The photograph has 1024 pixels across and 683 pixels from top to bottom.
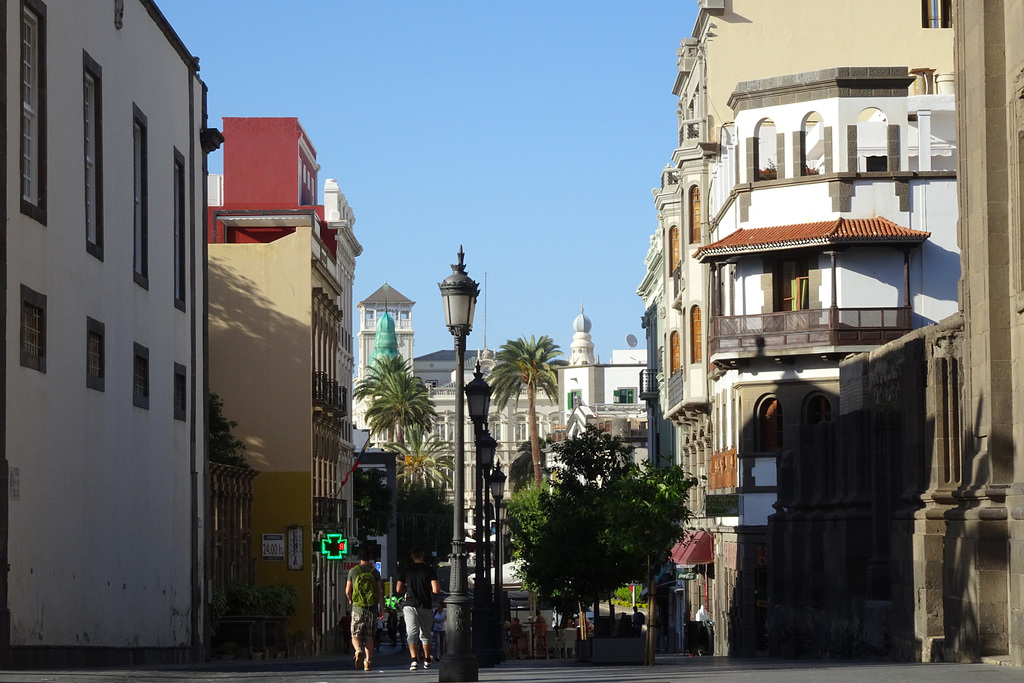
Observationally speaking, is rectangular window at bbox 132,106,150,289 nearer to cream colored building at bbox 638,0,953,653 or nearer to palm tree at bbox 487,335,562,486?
cream colored building at bbox 638,0,953,653

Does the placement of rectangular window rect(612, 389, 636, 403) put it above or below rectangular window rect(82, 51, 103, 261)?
above

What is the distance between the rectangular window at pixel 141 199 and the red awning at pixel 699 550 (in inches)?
1019

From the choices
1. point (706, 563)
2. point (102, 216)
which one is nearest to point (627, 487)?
point (102, 216)

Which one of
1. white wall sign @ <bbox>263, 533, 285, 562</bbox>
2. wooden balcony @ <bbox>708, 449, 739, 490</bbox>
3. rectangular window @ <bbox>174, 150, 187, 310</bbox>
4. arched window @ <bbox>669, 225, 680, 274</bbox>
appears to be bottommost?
white wall sign @ <bbox>263, 533, 285, 562</bbox>

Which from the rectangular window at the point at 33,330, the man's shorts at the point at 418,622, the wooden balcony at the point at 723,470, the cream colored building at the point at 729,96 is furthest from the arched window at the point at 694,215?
the rectangular window at the point at 33,330

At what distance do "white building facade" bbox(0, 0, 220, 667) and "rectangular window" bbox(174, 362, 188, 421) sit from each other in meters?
0.05

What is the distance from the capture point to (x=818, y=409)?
147ft

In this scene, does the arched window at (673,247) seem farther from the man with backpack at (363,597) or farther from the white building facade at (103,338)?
the man with backpack at (363,597)

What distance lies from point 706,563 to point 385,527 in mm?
28362

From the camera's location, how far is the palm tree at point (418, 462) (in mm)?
118812

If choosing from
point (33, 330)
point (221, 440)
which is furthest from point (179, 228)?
point (221, 440)

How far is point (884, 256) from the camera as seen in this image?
43.6 m

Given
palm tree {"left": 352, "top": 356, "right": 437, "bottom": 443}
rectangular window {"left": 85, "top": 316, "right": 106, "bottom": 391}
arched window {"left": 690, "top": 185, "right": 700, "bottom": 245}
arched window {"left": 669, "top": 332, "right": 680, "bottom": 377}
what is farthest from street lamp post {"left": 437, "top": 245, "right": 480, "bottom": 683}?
palm tree {"left": 352, "top": 356, "right": 437, "bottom": 443}

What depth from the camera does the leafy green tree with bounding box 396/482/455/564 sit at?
337 feet
